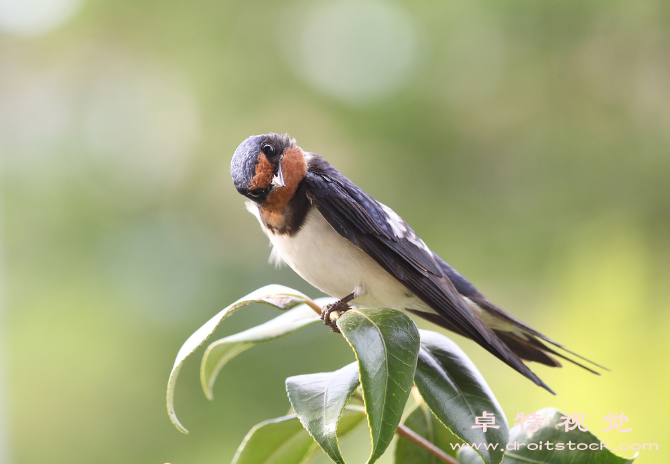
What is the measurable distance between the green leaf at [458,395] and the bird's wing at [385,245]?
6cm

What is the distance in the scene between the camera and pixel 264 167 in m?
0.63

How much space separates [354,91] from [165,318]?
0.90 metres

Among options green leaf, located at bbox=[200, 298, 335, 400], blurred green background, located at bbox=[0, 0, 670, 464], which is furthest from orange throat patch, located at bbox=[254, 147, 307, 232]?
blurred green background, located at bbox=[0, 0, 670, 464]

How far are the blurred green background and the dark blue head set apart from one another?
100cm

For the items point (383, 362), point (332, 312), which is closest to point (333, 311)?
point (332, 312)

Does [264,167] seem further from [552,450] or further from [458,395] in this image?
[552,450]

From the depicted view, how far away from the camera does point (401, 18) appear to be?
5.67ft

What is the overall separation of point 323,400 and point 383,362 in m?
0.07

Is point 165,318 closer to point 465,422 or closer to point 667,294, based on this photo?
point 465,422

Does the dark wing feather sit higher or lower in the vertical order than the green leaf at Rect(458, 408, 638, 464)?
higher

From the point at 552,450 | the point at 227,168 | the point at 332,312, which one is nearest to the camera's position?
the point at 552,450

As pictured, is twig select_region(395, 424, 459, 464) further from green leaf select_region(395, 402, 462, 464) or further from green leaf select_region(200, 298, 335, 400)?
green leaf select_region(200, 298, 335, 400)

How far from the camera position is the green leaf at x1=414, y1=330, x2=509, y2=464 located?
489mm

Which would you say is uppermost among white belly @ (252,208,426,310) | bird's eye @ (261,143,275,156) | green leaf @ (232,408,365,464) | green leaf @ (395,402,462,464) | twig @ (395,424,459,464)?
bird's eye @ (261,143,275,156)
